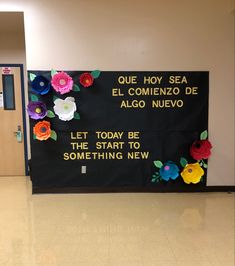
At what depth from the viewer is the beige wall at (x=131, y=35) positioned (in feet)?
11.9

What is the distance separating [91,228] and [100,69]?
2150 mm

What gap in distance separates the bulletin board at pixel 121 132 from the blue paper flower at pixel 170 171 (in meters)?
0.01

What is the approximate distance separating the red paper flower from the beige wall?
2.94 ft

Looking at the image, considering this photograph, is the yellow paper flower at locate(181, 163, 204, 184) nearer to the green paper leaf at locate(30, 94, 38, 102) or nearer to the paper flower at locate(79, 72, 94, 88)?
the paper flower at locate(79, 72, 94, 88)

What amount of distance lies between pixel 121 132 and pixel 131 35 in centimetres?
140

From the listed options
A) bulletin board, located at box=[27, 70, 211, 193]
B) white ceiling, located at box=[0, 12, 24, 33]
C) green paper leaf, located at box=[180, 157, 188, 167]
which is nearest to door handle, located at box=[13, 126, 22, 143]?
bulletin board, located at box=[27, 70, 211, 193]

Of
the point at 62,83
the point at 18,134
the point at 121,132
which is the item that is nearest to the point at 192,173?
the point at 121,132

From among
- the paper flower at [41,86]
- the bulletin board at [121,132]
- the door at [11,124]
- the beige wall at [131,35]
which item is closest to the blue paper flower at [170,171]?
the bulletin board at [121,132]

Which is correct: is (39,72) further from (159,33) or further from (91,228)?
(91,228)

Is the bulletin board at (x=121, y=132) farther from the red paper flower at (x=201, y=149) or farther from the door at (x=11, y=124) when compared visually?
the door at (x=11, y=124)

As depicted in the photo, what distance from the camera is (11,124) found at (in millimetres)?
4750

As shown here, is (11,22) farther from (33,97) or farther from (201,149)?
(201,149)

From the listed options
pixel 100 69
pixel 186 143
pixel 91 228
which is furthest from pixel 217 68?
pixel 91 228

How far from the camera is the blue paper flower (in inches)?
152
